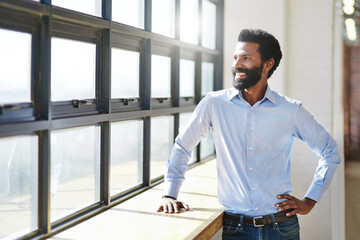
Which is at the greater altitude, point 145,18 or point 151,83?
point 145,18

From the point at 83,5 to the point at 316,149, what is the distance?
4.70 feet

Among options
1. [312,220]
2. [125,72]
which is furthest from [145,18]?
[312,220]

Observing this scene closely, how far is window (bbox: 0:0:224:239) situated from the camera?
6.62 ft

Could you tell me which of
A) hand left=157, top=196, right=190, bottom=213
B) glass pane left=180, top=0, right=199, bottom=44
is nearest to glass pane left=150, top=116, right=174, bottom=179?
glass pane left=180, top=0, right=199, bottom=44

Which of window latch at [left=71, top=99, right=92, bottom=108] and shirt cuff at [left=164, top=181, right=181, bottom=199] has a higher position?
window latch at [left=71, top=99, right=92, bottom=108]

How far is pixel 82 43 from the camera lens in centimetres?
254

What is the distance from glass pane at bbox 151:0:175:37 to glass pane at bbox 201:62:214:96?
2.86ft

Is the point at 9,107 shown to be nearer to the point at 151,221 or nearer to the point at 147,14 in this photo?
the point at 151,221

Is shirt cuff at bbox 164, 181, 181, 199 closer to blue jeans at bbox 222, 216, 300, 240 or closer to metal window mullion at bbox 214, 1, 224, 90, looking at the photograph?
blue jeans at bbox 222, 216, 300, 240

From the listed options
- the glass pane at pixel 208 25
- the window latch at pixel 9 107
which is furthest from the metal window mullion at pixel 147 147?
the glass pane at pixel 208 25

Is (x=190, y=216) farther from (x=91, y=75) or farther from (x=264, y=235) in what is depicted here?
(x=91, y=75)

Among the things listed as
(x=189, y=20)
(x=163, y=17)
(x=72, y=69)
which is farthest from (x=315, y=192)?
(x=189, y=20)

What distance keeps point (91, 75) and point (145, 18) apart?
768 millimetres

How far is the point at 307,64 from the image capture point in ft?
15.8
